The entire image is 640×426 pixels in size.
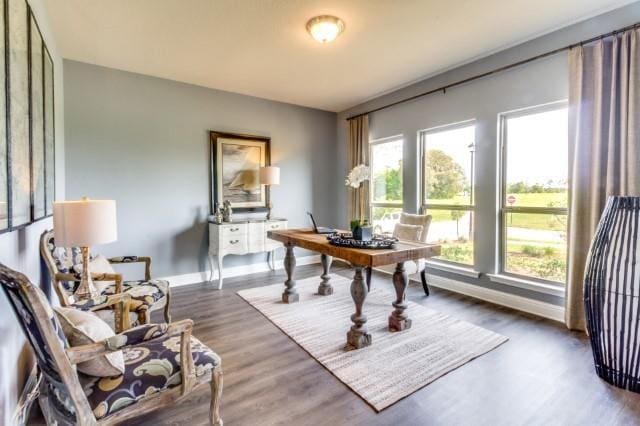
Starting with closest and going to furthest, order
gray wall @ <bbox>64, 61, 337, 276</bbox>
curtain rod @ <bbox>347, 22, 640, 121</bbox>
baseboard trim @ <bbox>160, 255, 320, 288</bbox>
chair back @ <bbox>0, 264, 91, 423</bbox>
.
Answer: chair back @ <bbox>0, 264, 91, 423</bbox> → curtain rod @ <bbox>347, 22, 640, 121</bbox> → gray wall @ <bbox>64, 61, 337, 276</bbox> → baseboard trim @ <bbox>160, 255, 320, 288</bbox>

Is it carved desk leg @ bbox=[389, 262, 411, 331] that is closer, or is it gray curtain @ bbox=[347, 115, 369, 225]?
carved desk leg @ bbox=[389, 262, 411, 331]

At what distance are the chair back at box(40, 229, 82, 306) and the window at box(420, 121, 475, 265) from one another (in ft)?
11.6

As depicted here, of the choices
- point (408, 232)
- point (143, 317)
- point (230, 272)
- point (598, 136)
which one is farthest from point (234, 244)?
point (598, 136)

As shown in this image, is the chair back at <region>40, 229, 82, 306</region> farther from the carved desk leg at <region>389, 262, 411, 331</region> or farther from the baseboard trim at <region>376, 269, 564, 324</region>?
the baseboard trim at <region>376, 269, 564, 324</region>

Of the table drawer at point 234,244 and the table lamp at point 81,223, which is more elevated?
the table lamp at point 81,223

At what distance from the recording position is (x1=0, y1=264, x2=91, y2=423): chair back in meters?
1.03

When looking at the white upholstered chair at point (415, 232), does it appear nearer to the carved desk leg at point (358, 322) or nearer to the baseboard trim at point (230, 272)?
the carved desk leg at point (358, 322)

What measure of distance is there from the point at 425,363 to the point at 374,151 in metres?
3.55

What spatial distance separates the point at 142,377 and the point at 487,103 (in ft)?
12.6

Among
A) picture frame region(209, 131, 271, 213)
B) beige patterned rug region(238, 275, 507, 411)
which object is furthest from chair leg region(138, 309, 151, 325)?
picture frame region(209, 131, 271, 213)

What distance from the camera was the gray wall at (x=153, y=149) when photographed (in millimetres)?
3539

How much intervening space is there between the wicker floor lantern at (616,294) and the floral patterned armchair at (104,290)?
114 inches

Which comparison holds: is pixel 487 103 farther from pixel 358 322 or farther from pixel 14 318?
pixel 14 318

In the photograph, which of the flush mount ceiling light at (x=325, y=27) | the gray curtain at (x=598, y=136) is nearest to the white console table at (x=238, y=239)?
the flush mount ceiling light at (x=325, y=27)
